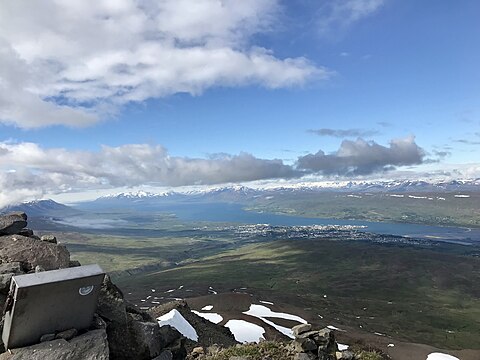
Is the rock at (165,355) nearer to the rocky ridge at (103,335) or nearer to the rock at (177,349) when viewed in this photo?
the rocky ridge at (103,335)

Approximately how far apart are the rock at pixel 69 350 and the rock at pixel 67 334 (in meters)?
0.17

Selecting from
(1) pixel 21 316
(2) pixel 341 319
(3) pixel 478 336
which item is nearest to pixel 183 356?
(1) pixel 21 316

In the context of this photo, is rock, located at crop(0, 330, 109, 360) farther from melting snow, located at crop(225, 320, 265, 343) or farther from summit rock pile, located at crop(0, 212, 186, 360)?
melting snow, located at crop(225, 320, 265, 343)

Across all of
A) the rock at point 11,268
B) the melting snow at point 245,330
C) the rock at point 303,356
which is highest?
the rock at point 11,268

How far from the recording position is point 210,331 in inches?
1829

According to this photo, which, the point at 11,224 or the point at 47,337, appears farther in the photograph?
the point at 11,224

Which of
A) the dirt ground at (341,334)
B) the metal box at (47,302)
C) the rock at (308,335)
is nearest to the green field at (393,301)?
the dirt ground at (341,334)

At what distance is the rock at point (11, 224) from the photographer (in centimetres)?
1662

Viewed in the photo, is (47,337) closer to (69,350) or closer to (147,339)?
(69,350)

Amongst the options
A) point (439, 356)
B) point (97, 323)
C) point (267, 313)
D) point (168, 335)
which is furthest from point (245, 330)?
point (97, 323)

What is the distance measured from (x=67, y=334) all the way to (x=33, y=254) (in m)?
4.19

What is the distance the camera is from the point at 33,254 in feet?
47.8

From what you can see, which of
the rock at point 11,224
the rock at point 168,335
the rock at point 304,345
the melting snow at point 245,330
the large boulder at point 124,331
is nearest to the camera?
the large boulder at point 124,331

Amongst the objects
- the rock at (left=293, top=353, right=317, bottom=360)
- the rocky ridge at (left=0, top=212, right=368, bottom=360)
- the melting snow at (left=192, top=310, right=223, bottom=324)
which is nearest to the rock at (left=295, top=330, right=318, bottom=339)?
the rocky ridge at (left=0, top=212, right=368, bottom=360)
